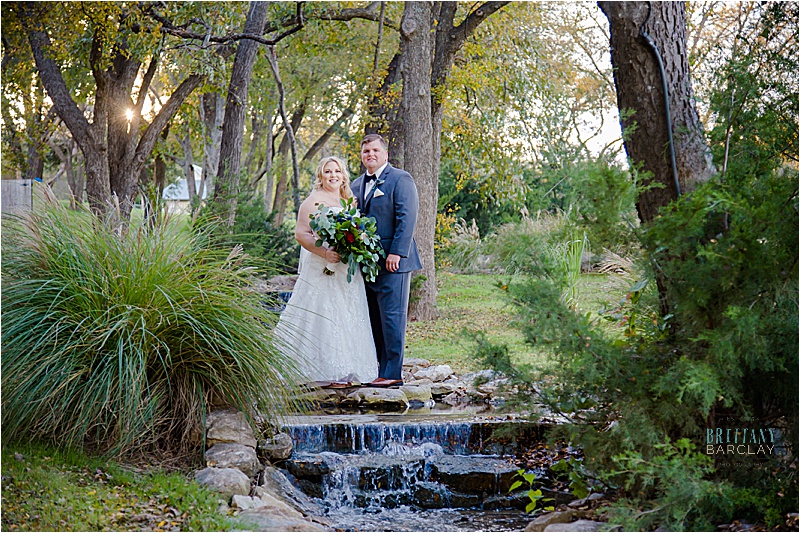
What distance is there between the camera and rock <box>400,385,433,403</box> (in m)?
7.18

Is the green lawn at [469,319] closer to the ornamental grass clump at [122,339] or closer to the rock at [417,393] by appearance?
the rock at [417,393]

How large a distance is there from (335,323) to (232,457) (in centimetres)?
268

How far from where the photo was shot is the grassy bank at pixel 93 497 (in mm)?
3639

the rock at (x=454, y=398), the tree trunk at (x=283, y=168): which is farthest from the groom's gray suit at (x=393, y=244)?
the tree trunk at (x=283, y=168)

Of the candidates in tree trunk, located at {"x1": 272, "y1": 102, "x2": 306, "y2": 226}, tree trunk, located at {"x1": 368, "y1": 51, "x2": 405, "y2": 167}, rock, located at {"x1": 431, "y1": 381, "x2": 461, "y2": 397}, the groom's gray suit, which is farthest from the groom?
tree trunk, located at {"x1": 272, "y1": 102, "x2": 306, "y2": 226}

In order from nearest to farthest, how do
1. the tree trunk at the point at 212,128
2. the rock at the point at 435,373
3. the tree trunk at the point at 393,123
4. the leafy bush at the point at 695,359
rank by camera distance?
the leafy bush at the point at 695,359 < the rock at the point at 435,373 < the tree trunk at the point at 393,123 < the tree trunk at the point at 212,128

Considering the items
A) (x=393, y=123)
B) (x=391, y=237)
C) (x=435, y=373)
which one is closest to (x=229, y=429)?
(x=391, y=237)

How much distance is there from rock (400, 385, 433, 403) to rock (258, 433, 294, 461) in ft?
6.45

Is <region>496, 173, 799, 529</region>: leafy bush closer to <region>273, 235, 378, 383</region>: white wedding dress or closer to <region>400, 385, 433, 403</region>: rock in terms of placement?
<region>400, 385, 433, 403</region>: rock

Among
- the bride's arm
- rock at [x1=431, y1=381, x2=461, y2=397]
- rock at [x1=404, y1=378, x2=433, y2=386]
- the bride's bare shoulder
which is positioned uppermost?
the bride's bare shoulder

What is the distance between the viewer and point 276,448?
17.3ft

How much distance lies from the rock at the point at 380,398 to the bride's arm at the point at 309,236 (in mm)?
1235

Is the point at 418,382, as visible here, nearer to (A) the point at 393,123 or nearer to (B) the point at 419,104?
(B) the point at 419,104

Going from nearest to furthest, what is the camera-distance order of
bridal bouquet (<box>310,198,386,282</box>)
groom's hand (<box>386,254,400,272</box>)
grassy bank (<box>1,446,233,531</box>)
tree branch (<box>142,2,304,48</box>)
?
grassy bank (<box>1,446,233,531</box>) → bridal bouquet (<box>310,198,386,282</box>) → groom's hand (<box>386,254,400,272</box>) → tree branch (<box>142,2,304,48</box>)
